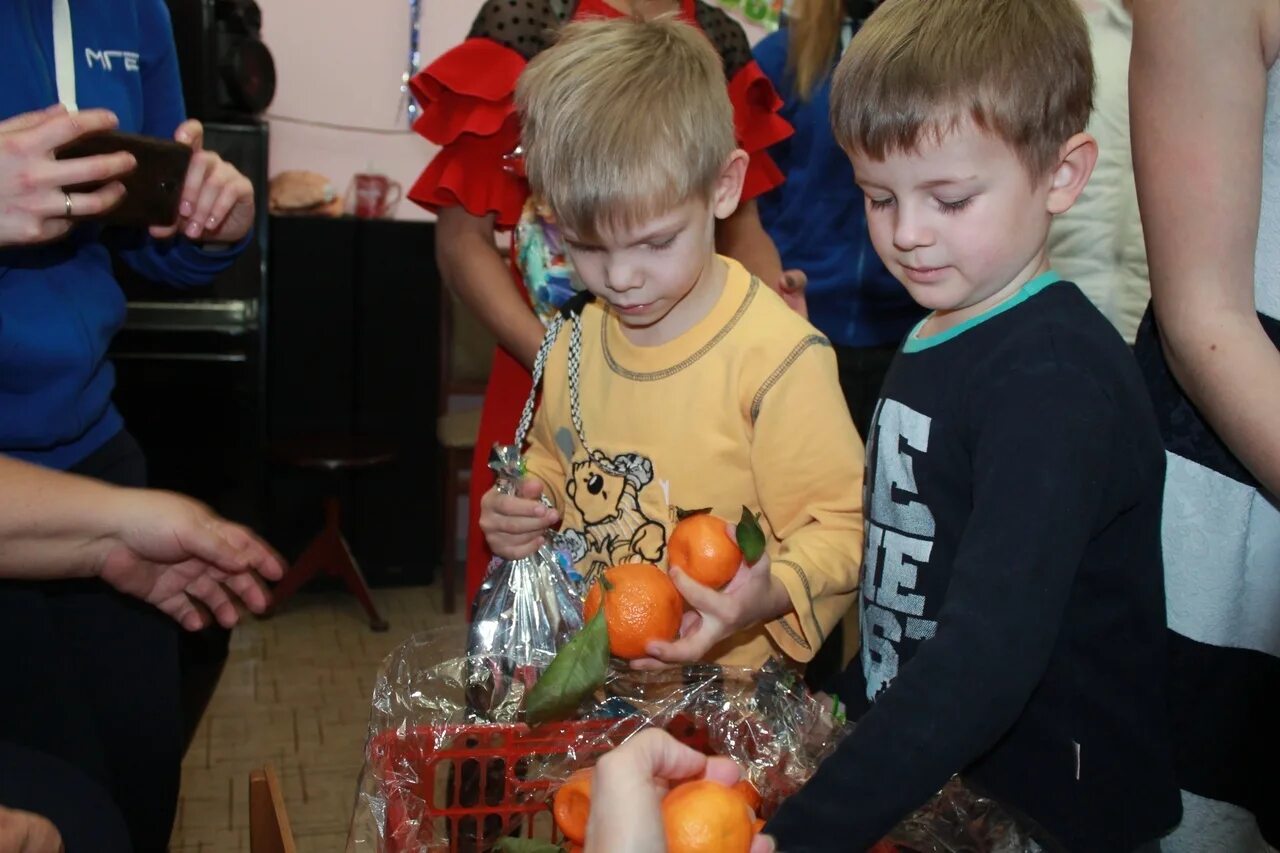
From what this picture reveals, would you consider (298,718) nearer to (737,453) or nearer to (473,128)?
(473,128)

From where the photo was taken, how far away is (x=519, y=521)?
1.37 m

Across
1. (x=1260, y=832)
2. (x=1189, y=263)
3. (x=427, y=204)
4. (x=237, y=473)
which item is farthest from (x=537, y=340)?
(x=237, y=473)

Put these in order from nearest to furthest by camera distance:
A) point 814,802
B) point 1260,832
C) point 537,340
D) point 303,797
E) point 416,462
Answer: point 814,802 → point 1260,832 → point 537,340 → point 303,797 → point 416,462

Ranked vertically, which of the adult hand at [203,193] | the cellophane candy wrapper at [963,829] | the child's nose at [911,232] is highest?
the child's nose at [911,232]

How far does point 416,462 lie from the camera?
4.43 m

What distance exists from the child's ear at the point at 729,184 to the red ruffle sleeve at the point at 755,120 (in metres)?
0.33

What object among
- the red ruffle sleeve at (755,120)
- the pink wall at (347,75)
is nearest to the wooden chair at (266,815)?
the red ruffle sleeve at (755,120)

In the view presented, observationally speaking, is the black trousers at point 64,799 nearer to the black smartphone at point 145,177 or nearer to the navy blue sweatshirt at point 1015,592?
the black smartphone at point 145,177

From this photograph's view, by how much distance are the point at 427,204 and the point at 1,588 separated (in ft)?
2.54

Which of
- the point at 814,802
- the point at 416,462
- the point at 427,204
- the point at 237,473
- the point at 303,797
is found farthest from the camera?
the point at 416,462

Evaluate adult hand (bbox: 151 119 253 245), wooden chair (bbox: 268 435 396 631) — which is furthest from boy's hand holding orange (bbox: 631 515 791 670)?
wooden chair (bbox: 268 435 396 631)

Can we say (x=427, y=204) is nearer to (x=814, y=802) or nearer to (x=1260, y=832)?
(x=814, y=802)

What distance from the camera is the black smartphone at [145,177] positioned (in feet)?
4.42

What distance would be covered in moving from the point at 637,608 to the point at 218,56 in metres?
3.33
